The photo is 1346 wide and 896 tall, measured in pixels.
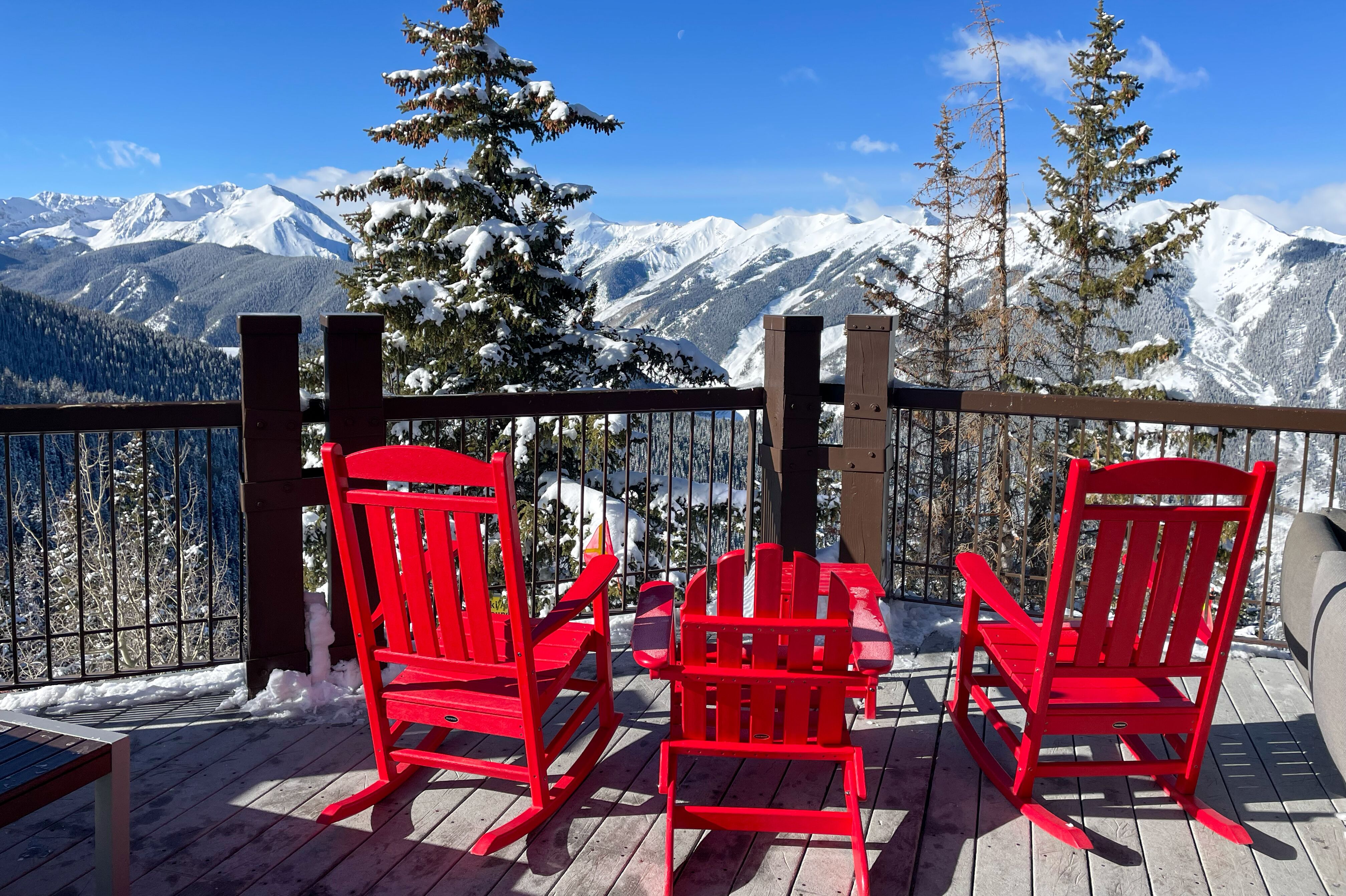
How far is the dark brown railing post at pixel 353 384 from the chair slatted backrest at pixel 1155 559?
2.28m

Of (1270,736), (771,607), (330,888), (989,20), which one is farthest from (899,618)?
(989,20)

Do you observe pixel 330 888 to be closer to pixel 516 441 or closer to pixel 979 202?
pixel 516 441

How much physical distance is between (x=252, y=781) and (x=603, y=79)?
16859 millimetres

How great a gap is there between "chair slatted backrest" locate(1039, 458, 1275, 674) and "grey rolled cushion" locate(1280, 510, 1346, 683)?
599 mm

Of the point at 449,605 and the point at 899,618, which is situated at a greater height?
the point at 449,605

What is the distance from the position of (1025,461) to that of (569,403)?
10.1m

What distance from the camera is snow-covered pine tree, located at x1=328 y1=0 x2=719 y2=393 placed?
9.70 meters

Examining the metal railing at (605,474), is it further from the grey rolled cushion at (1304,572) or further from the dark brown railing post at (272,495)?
the grey rolled cushion at (1304,572)

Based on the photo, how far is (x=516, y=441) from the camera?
8.71 m

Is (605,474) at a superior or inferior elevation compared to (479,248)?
inferior

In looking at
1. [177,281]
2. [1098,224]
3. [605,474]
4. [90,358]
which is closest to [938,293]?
[1098,224]

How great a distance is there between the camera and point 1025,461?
1195 cm

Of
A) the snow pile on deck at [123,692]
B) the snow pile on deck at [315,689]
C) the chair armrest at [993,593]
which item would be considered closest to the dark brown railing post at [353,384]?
the snow pile on deck at [315,689]

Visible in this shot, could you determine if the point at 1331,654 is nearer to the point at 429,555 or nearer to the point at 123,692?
the point at 429,555
